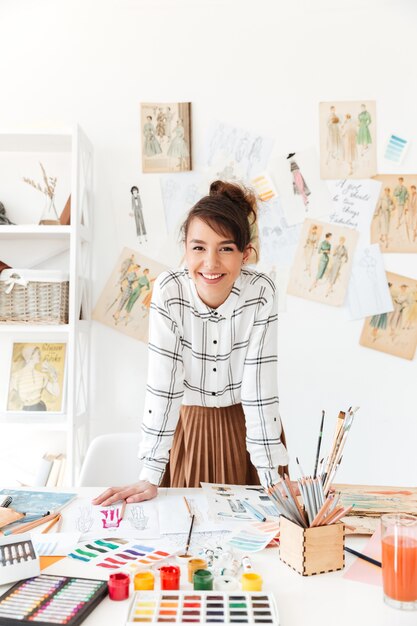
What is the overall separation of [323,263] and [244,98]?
749mm

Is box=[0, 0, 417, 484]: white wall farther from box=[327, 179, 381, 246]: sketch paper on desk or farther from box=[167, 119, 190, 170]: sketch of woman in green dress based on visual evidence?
box=[327, 179, 381, 246]: sketch paper on desk

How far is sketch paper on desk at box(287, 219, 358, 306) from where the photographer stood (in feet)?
8.12

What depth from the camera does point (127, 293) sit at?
8.17 ft

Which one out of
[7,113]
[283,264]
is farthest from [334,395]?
[7,113]

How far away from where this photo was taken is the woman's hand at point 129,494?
1308 mm

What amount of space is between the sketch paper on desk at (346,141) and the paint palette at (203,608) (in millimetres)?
1947

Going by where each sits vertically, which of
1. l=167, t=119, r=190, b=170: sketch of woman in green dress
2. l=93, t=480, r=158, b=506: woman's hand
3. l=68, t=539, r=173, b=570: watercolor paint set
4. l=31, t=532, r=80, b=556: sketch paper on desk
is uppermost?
l=167, t=119, r=190, b=170: sketch of woman in green dress

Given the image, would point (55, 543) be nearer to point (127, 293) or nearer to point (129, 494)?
point (129, 494)

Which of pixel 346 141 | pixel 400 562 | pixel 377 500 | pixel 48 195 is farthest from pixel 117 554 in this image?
pixel 346 141

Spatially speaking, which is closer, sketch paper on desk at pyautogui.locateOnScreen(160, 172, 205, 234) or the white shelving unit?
the white shelving unit

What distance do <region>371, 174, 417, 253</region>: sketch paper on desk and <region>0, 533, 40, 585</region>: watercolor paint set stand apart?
1.92 meters

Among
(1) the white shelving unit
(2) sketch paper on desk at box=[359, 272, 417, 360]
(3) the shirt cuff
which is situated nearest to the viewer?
(3) the shirt cuff

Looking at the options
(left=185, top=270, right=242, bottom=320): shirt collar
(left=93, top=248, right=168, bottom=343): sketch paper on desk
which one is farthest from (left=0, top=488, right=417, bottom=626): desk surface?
(left=93, top=248, right=168, bottom=343): sketch paper on desk

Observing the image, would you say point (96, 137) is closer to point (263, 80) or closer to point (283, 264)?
point (263, 80)
